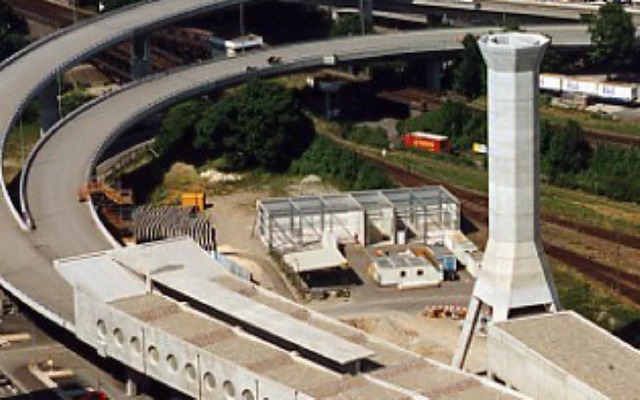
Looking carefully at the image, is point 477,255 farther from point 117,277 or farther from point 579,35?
point 579,35

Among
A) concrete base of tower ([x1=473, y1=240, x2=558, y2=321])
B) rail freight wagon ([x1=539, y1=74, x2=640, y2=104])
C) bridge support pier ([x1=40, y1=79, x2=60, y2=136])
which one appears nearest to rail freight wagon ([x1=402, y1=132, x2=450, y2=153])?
rail freight wagon ([x1=539, y1=74, x2=640, y2=104])

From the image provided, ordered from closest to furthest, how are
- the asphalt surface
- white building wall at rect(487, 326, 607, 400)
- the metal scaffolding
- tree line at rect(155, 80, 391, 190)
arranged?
white building wall at rect(487, 326, 607, 400) < the asphalt surface < the metal scaffolding < tree line at rect(155, 80, 391, 190)

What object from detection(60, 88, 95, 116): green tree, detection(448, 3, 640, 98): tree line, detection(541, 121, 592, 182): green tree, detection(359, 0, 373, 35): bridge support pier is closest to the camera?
detection(541, 121, 592, 182): green tree

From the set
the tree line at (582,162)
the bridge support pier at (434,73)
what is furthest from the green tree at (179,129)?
the bridge support pier at (434,73)

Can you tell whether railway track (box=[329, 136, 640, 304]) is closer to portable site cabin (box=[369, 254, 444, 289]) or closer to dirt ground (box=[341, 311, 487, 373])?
portable site cabin (box=[369, 254, 444, 289])

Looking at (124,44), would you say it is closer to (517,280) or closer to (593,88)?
(593,88)

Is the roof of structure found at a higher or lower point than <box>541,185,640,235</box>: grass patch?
lower

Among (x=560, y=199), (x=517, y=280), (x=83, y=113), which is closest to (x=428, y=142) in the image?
(x=560, y=199)

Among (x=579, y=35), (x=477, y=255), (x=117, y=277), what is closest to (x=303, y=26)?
(x=579, y=35)
